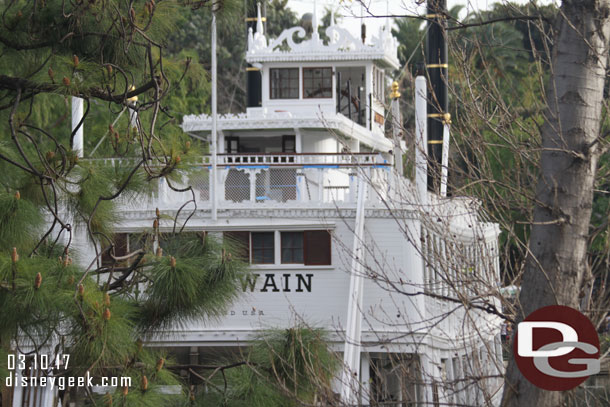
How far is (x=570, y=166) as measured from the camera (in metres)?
4.55

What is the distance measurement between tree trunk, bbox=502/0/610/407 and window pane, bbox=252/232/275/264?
34.3 feet

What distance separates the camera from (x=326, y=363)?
6871 millimetres

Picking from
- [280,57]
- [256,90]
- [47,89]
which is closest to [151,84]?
[47,89]

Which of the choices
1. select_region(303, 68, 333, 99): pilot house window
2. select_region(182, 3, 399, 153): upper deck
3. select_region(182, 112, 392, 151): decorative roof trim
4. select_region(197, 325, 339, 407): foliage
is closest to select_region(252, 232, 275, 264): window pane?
select_region(182, 112, 392, 151): decorative roof trim

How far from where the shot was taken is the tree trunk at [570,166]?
14.8ft

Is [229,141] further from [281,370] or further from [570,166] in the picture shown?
[570,166]

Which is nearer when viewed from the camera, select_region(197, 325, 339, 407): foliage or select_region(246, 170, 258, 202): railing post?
select_region(197, 325, 339, 407): foliage

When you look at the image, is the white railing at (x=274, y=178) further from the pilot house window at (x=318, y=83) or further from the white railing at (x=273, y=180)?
the pilot house window at (x=318, y=83)

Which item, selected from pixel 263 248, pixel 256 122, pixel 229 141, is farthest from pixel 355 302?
pixel 229 141

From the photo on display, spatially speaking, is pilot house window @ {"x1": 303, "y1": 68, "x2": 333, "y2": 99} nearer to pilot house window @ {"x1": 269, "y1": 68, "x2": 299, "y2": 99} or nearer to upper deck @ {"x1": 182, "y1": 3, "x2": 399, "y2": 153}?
upper deck @ {"x1": 182, "y1": 3, "x2": 399, "y2": 153}

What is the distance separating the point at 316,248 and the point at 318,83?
5615mm

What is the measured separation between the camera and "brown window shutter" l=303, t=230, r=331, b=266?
48.8ft

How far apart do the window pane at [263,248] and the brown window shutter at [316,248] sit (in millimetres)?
490

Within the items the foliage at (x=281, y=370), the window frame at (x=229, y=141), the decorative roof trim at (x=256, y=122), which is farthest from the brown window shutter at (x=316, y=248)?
the foliage at (x=281, y=370)
